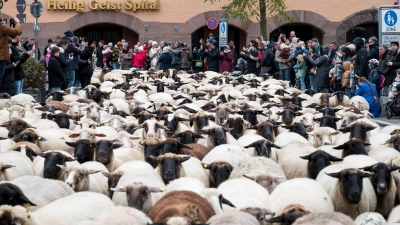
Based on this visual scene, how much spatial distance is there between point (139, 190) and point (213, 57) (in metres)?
22.0

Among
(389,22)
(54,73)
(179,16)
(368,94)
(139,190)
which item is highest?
(179,16)

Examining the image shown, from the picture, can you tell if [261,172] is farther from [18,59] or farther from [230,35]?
[230,35]

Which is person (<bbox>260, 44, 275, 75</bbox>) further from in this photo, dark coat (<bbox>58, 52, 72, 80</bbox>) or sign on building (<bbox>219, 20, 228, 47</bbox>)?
dark coat (<bbox>58, 52, 72, 80</bbox>)

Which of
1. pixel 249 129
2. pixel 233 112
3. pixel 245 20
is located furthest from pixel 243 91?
pixel 245 20

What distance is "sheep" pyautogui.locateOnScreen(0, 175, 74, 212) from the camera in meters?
8.43

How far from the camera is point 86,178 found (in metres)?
9.57

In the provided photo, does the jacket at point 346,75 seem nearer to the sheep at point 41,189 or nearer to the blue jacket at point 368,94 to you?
the blue jacket at point 368,94

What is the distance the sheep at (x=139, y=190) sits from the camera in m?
8.34

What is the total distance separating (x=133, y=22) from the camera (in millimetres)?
41469

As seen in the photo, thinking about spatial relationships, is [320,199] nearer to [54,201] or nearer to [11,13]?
[54,201]

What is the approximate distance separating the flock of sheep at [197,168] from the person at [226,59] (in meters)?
14.3

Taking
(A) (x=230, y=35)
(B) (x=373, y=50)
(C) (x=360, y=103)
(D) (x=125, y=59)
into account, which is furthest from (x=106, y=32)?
(C) (x=360, y=103)

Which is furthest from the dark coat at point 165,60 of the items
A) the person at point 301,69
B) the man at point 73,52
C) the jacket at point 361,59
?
the jacket at point 361,59

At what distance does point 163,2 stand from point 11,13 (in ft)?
24.9
